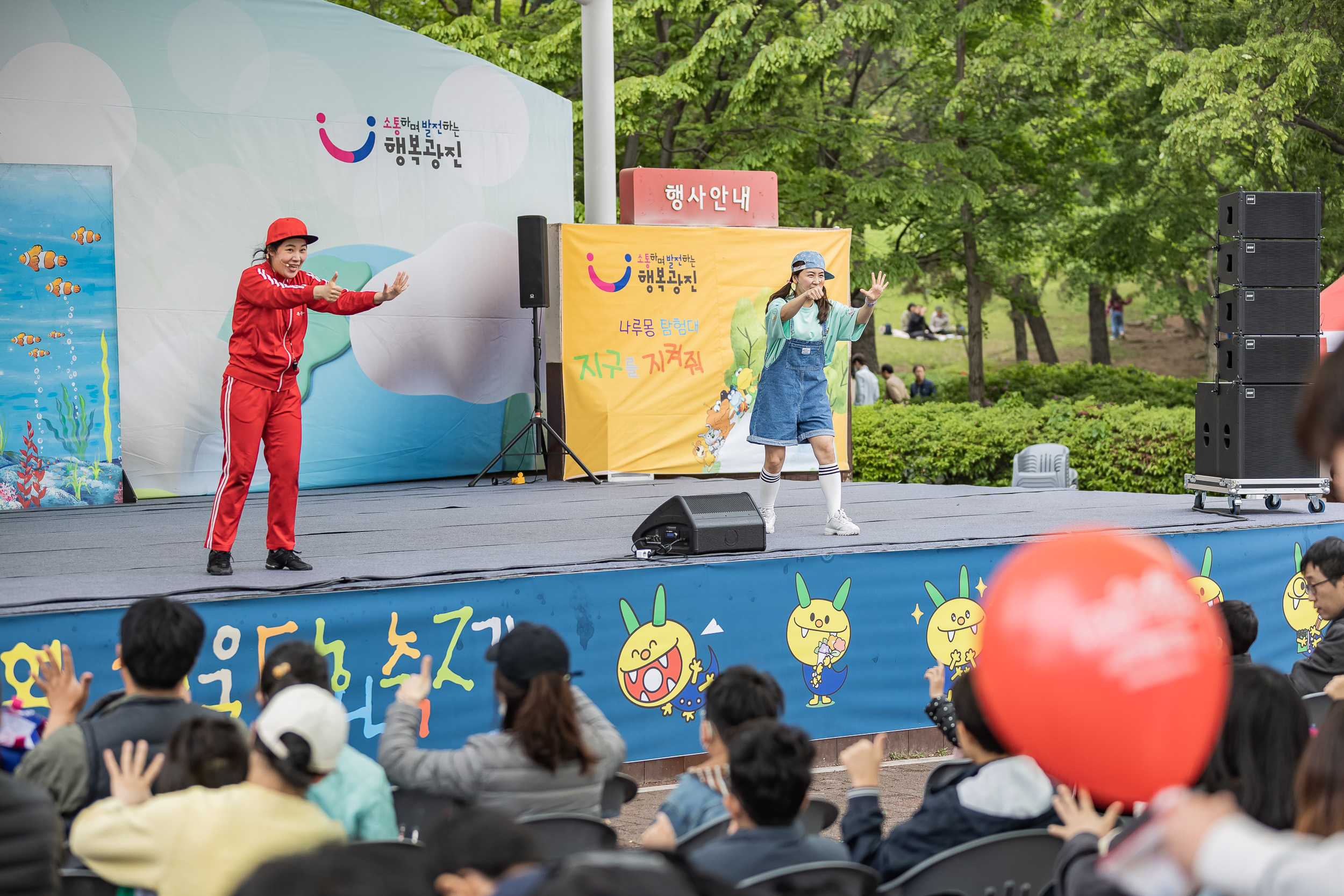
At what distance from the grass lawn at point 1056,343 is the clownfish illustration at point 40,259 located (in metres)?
16.4

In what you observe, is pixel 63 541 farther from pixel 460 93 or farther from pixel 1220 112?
pixel 1220 112

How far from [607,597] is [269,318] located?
1804mm

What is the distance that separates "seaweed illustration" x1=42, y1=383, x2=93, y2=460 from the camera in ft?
25.6

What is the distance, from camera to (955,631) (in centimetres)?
538

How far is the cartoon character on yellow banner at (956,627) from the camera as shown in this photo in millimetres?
5328

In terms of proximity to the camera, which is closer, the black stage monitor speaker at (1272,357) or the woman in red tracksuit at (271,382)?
the woman in red tracksuit at (271,382)

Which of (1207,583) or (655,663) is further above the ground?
(1207,583)

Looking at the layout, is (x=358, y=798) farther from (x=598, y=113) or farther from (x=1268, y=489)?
(x=598, y=113)

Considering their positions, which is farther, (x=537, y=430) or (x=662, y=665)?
(x=537, y=430)

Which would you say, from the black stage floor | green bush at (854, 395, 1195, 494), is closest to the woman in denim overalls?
the black stage floor

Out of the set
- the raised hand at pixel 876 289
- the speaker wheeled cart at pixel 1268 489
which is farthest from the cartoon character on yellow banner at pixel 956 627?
the speaker wheeled cart at pixel 1268 489

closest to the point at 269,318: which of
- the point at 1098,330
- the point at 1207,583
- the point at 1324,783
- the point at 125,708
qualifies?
the point at 125,708

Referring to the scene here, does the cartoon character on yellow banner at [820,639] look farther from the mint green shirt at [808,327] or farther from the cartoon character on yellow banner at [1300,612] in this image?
the cartoon character on yellow banner at [1300,612]

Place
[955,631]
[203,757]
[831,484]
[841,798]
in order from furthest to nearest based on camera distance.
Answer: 1. [831,484]
2. [955,631]
3. [841,798]
4. [203,757]
